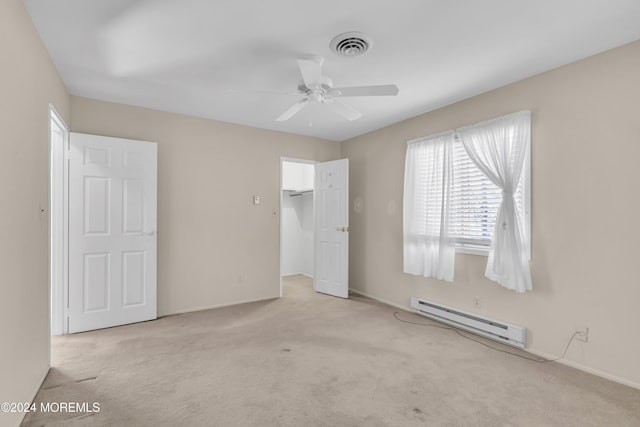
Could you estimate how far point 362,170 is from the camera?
5.07 m

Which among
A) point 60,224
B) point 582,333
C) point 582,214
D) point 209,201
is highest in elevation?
point 209,201

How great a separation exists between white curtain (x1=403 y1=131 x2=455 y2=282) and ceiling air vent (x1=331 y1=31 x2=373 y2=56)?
5.67ft

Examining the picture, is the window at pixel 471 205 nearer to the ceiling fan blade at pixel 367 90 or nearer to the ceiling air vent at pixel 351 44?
the ceiling fan blade at pixel 367 90

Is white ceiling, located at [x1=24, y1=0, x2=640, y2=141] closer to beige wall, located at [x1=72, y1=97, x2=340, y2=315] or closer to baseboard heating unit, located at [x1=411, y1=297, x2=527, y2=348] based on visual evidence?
beige wall, located at [x1=72, y1=97, x2=340, y2=315]

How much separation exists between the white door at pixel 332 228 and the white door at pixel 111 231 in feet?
8.07

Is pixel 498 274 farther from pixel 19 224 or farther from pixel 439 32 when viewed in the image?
pixel 19 224

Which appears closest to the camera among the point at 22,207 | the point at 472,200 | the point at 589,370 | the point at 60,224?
the point at 22,207

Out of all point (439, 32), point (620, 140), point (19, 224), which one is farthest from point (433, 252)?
point (19, 224)

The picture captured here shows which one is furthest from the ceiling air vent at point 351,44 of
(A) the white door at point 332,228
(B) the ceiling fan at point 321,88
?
(A) the white door at point 332,228

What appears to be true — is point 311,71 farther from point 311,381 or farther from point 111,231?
point 111,231

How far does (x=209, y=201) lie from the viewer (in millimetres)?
4332

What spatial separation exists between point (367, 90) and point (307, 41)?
0.61 m

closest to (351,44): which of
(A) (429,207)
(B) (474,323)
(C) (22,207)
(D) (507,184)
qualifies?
(D) (507,184)

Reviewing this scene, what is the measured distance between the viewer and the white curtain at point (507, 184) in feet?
9.66
